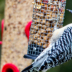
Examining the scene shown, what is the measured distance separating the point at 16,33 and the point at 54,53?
0.73m

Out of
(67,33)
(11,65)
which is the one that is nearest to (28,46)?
(11,65)

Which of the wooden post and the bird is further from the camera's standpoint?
the wooden post

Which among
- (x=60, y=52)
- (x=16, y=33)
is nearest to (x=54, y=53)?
(x=60, y=52)

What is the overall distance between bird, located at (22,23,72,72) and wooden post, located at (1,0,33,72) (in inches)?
13.1

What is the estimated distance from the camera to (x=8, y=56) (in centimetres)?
355

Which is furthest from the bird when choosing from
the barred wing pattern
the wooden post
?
the wooden post

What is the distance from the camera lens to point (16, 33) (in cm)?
354

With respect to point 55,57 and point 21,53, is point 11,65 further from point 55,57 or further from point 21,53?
point 55,57

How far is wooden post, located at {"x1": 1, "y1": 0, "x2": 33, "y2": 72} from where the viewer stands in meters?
3.51

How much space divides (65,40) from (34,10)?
2.20ft

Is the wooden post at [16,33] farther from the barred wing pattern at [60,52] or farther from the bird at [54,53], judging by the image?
the barred wing pattern at [60,52]

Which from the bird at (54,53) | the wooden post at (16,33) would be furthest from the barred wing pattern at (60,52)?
the wooden post at (16,33)

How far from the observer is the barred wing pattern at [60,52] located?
3.17 meters

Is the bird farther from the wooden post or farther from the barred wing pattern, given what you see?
the wooden post
